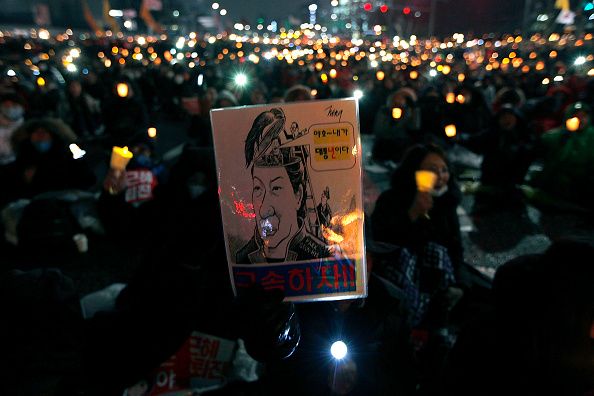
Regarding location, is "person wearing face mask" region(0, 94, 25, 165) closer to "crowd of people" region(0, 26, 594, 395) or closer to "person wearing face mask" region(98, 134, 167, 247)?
"crowd of people" region(0, 26, 594, 395)

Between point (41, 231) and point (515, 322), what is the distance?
476 centimetres

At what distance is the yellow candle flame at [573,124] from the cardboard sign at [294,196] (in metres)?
6.75

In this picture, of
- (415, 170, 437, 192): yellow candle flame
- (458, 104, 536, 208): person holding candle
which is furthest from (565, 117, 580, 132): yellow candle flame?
(415, 170, 437, 192): yellow candle flame

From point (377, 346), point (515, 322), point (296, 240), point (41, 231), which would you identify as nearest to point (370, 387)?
point (377, 346)

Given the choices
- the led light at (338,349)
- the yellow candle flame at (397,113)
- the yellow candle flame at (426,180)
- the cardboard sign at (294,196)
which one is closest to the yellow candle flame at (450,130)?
the yellow candle flame at (397,113)

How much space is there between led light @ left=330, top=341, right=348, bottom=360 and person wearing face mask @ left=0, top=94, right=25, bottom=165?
552 cm

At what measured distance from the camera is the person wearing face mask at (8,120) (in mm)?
5906

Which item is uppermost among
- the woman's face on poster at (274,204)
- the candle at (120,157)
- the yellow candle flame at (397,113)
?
the yellow candle flame at (397,113)

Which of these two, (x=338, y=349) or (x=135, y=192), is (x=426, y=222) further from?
(x=135, y=192)

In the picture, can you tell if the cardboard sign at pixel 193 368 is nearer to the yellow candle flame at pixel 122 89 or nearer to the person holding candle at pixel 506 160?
the person holding candle at pixel 506 160

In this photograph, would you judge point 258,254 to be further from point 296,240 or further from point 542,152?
point 542,152

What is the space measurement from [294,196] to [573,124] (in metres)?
6.92

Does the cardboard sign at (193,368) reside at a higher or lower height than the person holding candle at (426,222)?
lower

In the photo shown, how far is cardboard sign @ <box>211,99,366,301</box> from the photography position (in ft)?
4.20
